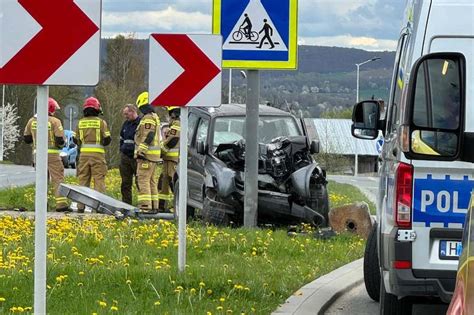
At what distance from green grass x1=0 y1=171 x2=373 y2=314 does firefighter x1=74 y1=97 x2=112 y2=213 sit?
13.6ft

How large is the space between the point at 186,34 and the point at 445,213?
11.5 ft

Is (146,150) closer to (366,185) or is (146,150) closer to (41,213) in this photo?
(41,213)

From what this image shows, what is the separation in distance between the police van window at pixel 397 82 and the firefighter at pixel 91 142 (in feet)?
37.7

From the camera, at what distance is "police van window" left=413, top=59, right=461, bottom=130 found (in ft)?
24.8

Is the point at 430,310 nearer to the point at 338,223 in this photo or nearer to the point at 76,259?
the point at 76,259

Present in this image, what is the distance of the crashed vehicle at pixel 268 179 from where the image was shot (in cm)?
1697

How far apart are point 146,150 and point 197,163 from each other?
2.19 metres

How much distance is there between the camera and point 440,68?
24.0 ft

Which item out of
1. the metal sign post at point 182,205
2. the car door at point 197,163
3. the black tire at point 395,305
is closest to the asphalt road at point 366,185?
the car door at point 197,163

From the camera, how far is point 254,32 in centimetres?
1484

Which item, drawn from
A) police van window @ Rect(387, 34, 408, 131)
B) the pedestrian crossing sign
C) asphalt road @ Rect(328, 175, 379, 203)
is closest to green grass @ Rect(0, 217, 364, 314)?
police van window @ Rect(387, 34, 408, 131)

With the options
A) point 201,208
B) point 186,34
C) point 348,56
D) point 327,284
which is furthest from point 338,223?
point 348,56

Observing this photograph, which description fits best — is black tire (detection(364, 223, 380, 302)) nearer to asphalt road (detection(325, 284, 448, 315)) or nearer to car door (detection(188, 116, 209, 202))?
asphalt road (detection(325, 284, 448, 315))

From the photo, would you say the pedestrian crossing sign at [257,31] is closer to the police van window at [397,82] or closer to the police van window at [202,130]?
the police van window at [202,130]
